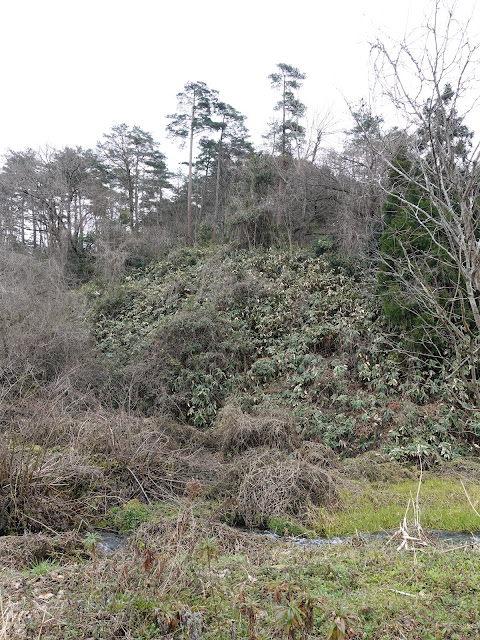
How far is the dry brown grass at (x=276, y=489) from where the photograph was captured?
26.2 ft

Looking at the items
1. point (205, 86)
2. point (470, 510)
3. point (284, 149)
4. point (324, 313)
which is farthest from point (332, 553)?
point (205, 86)

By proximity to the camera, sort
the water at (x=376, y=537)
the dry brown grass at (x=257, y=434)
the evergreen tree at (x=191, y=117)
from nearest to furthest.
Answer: the water at (x=376, y=537) < the dry brown grass at (x=257, y=434) < the evergreen tree at (x=191, y=117)

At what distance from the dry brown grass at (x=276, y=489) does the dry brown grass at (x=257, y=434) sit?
1141 millimetres

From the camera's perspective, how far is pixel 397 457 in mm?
9906

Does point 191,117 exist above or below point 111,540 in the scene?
above

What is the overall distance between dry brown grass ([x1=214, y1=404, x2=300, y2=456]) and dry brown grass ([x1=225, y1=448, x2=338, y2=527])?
114cm

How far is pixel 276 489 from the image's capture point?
27.0ft

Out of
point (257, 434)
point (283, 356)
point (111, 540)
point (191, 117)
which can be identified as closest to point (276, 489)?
point (257, 434)

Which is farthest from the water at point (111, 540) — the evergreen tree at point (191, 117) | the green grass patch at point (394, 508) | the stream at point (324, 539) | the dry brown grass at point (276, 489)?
the evergreen tree at point (191, 117)

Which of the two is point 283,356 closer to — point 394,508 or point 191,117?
point 394,508

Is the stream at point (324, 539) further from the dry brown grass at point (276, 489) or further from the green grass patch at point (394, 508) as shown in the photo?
the dry brown grass at point (276, 489)

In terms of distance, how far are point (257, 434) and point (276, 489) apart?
88.2 inches

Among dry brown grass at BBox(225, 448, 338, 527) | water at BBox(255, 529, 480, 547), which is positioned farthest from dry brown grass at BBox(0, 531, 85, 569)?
water at BBox(255, 529, 480, 547)

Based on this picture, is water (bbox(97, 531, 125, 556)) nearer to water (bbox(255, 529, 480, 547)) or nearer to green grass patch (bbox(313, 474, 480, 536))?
water (bbox(255, 529, 480, 547))
